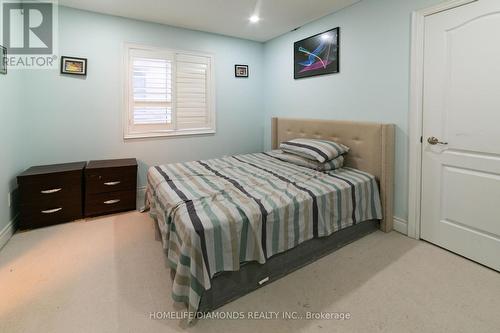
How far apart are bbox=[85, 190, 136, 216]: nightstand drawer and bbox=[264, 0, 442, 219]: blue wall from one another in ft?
8.68

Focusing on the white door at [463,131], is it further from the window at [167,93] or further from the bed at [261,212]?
Answer: the window at [167,93]

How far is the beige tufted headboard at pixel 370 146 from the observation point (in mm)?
2613

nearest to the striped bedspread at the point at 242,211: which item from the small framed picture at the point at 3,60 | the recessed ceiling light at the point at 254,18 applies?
the small framed picture at the point at 3,60

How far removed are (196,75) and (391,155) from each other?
9.55 feet

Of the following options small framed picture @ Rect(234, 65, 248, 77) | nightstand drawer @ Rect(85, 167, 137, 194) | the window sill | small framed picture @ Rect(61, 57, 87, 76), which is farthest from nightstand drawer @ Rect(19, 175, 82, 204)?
small framed picture @ Rect(234, 65, 248, 77)

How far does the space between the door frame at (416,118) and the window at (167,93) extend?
2730 mm

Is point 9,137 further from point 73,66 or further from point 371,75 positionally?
point 371,75

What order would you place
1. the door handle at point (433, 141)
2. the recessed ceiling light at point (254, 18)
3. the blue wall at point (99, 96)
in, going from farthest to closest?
the recessed ceiling light at point (254, 18), the blue wall at point (99, 96), the door handle at point (433, 141)

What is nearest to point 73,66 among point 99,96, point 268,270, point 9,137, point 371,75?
point 99,96

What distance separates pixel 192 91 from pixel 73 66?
1506mm

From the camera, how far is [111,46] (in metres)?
3.32

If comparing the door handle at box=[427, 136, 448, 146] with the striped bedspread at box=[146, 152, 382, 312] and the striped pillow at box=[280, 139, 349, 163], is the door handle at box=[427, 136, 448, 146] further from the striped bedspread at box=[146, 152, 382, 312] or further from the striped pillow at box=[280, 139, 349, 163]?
the striped pillow at box=[280, 139, 349, 163]

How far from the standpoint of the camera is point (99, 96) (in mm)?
3326

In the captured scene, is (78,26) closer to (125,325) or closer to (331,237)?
(125,325)
